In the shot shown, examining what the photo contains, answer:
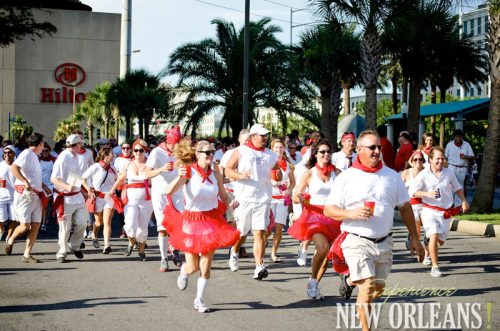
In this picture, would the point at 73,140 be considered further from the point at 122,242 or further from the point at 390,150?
the point at 390,150

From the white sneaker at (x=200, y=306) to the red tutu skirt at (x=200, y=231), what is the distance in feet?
1.71

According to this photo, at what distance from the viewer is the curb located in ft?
55.3

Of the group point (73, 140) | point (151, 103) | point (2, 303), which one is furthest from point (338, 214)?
point (151, 103)

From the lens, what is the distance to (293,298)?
384 inches

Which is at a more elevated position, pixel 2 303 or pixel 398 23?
pixel 398 23

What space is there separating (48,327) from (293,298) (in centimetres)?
292

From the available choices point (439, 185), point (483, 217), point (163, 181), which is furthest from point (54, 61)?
point (439, 185)

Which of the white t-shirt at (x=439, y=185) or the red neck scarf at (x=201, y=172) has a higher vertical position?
the red neck scarf at (x=201, y=172)

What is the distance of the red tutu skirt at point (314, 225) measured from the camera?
10.1m

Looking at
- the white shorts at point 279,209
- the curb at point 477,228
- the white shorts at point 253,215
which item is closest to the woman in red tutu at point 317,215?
the white shorts at point 253,215

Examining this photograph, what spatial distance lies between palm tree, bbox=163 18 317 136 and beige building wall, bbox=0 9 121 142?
62.9m

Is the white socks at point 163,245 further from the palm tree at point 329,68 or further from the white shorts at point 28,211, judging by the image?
the palm tree at point 329,68

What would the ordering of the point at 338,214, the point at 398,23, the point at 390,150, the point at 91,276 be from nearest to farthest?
the point at 338,214, the point at 91,276, the point at 390,150, the point at 398,23

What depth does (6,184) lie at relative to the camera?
15.9 m
